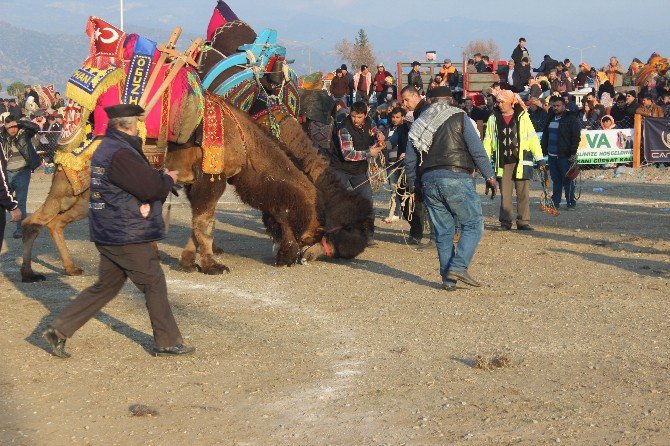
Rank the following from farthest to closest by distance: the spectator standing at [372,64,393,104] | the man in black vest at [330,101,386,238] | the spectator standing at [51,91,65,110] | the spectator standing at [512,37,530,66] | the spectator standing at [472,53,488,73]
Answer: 1. the spectator standing at [51,91,65,110]
2. the spectator standing at [472,53,488,73]
3. the spectator standing at [372,64,393,104]
4. the spectator standing at [512,37,530,66]
5. the man in black vest at [330,101,386,238]

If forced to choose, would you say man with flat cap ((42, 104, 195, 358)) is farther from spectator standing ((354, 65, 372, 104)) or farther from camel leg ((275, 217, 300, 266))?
spectator standing ((354, 65, 372, 104))

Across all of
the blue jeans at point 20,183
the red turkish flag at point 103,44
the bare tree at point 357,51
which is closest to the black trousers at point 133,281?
the red turkish flag at point 103,44

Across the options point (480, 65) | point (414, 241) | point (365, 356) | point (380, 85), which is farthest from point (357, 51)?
point (365, 356)

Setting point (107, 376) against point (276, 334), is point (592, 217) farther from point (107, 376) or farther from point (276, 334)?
point (107, 376)

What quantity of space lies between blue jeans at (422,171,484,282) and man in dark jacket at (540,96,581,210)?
256 inches

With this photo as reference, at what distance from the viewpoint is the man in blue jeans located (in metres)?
9.55

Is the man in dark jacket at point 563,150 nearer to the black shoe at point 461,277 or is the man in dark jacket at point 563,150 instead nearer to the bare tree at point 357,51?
the black shoe at point 461,277

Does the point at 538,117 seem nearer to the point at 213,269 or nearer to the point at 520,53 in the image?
the point at 520,53

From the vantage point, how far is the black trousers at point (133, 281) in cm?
716

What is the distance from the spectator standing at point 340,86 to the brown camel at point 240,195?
16442mm

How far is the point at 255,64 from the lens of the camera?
12.2 meters

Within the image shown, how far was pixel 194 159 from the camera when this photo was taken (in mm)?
10719

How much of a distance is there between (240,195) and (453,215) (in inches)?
101

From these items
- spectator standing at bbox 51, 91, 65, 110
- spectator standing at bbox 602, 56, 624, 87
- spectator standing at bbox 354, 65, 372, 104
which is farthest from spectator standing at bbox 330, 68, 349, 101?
spectator standing at bbox 51, 91, 65, 110
